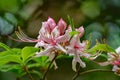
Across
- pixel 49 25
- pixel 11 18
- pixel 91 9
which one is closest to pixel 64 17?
pixel 91 9

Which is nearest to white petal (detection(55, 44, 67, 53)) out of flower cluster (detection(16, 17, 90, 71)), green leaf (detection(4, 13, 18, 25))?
flower cluster (detection(16, 17, 90, 71))

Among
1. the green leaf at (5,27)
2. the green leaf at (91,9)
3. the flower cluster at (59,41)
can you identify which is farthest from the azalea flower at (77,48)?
the green leaf at (91,9)

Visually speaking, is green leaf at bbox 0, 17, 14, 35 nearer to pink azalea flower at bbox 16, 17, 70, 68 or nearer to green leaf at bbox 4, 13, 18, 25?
green leaf at bbox 4, 13, 18, 25

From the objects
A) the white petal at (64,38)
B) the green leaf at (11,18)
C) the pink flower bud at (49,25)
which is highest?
the green leaf at (11,18)

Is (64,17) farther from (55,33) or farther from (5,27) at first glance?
(55,33)

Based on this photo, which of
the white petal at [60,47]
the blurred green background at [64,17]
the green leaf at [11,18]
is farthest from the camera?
the green leaf at [11,18]

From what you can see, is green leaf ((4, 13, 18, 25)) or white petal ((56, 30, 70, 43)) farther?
green leaf ((4, 13, 18, 25))

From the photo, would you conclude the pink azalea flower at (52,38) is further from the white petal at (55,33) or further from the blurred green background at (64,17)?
the blurred green background at (64,17)

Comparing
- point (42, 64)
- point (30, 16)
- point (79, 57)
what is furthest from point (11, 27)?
point (79, 57)
